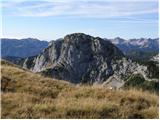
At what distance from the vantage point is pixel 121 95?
15711mm

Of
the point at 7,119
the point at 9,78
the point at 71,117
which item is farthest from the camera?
the point at 9,78

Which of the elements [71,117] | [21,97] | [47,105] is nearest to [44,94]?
[21,97]

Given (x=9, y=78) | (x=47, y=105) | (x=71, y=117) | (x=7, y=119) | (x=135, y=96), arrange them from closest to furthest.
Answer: (x=7, y=119)
(x=71, y=117)
(x=47, y=105)
(x=135, y=96)
(x=9, y=78)

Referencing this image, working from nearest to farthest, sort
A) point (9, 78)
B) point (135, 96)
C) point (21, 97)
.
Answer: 1. point (21, 97)
2. point (135, 96)
3. point (9, 78)

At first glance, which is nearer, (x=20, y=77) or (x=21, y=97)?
(x=21, y=97)

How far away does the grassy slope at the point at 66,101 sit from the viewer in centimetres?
1266

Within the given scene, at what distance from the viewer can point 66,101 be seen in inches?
560

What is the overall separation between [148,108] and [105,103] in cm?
169

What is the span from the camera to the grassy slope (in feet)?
41.5

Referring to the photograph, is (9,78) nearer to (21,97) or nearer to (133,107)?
(21,97)

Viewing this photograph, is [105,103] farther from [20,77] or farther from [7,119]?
[20,77]

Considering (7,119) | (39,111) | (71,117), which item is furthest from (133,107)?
(7,119)

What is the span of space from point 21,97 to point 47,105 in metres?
1.62

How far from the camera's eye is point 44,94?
51.7 ft
